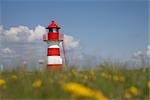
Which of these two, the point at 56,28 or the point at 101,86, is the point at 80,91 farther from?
the point at 56,28

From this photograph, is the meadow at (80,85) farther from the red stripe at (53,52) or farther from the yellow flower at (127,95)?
the red stripe at (53,52)

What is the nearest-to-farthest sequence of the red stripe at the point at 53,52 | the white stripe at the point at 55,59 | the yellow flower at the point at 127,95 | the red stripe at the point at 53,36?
the yellow flower at the point at 127,95 → the white stripe at the point at 55,59 → the red stripe at the point at 53,52 → the red stripe at the point at 53,36

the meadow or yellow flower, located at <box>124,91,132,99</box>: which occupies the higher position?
the meadow

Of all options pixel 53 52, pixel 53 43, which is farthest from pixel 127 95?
pixel 53 43

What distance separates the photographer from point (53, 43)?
70.0 ft

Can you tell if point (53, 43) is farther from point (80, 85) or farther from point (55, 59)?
point (80, 85)

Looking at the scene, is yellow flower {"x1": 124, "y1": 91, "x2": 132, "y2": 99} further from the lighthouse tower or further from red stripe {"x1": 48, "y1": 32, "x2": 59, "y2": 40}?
red stripe {"x1": 48, "y1": 32, "x2": 59, "y2": 40}

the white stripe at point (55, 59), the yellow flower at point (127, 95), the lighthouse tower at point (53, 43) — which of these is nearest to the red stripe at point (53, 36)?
the lighthouse tower at point (53, 43)

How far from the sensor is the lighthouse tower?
792 inches

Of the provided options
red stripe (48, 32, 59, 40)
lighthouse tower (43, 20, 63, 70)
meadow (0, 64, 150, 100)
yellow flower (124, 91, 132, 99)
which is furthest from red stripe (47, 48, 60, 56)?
yellow flower (124, 91, 132, 99)

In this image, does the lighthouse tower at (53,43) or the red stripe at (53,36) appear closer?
the lighthouse tower at (53,43)

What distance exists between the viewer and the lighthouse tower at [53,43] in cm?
2012

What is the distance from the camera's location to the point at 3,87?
6848 millimetres

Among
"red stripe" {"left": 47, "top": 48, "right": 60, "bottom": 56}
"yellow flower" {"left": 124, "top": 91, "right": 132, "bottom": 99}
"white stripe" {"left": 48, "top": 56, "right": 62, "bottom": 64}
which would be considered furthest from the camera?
"red stripe" {"left": 47, "top": 48, "right": 60, "bottom": 56}
